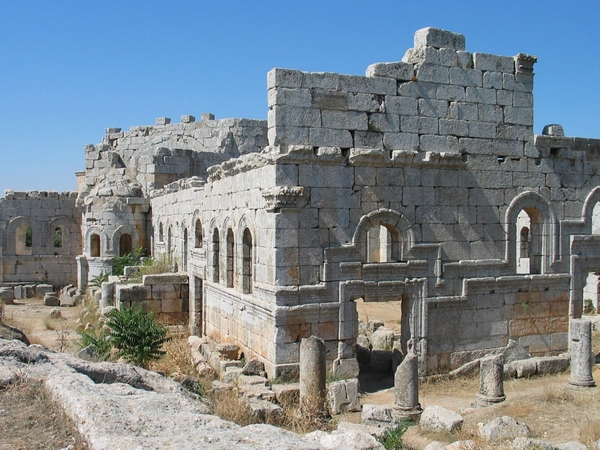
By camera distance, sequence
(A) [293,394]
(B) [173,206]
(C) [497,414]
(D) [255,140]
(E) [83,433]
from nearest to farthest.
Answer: (E) [83,433] → (C) [497,414] → (A) [293,394] → (B) [173,206] → (D) [255,140]

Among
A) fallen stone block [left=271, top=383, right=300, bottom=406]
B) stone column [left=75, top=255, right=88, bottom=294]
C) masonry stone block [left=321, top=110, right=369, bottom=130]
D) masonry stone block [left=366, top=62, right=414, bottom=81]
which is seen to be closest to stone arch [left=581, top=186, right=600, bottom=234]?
masonry stone block [left=366, top=62, right=414, bottom=81]

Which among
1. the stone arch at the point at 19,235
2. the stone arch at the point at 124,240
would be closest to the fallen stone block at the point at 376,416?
the stone arch at the point at 124,240

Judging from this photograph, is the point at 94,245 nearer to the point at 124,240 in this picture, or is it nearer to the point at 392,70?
the point at 124,240

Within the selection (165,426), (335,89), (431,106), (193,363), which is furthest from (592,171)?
(165,426)

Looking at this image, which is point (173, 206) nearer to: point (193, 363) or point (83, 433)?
point (193, 363)

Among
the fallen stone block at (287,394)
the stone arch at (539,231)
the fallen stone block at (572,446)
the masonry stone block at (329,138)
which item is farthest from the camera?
the stone arch at (539,231)

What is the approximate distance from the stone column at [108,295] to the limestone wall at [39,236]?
838 centimetres

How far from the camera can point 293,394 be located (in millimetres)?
9461

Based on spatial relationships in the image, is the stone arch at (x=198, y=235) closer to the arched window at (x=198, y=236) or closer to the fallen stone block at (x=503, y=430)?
the arched window at (x=198, y=236)

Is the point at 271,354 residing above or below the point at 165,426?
below

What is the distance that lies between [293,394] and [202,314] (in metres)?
6.12

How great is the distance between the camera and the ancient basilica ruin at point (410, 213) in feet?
33.7

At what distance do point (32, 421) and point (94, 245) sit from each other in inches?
711

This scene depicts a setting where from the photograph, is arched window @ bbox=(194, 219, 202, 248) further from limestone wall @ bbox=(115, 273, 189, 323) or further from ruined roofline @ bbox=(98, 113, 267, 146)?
ruined roofline @ bbox=(98, 113, 267, 146)
